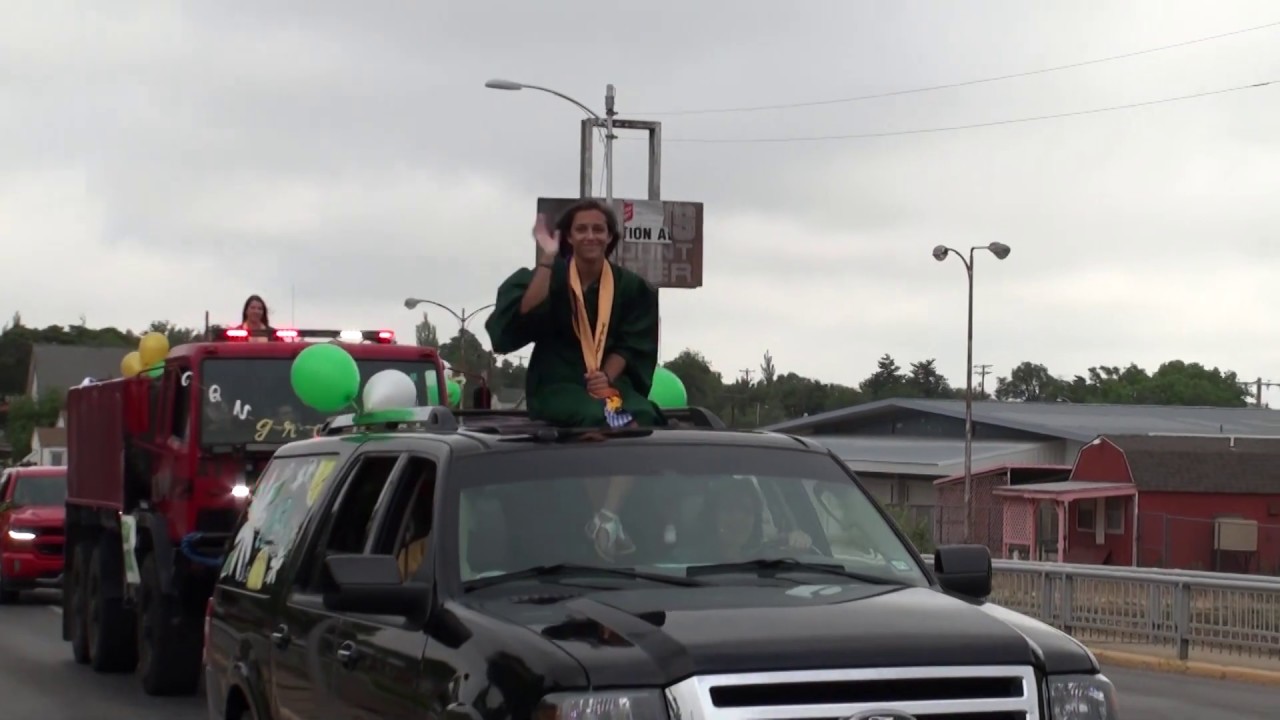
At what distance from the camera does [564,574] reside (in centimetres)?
536

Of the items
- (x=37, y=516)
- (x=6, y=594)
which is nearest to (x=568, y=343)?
(x=37, y=516)

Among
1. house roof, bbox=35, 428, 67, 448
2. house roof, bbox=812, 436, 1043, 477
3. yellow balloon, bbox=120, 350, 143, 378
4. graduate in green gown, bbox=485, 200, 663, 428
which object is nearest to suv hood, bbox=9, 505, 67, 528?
yellow balloon, bbox=120, 350, 143, 378

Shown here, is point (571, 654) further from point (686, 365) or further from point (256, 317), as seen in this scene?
point (686, 365)

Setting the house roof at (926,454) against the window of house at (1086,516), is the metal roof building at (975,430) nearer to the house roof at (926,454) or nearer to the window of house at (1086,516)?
the house roof at (926,454)

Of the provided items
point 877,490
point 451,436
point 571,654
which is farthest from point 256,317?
point 877,490

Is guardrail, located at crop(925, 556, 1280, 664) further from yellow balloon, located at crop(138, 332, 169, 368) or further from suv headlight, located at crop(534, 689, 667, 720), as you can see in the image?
suv headlight, located at crop(534, 689, 667, 720)

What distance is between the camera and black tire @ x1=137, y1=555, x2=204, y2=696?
13.5 meters

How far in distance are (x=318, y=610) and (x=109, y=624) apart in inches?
390

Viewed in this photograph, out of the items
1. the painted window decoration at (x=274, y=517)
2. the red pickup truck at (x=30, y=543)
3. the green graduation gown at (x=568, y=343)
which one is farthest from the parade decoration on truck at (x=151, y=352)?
the red pickup truck at (x=30, y=543)

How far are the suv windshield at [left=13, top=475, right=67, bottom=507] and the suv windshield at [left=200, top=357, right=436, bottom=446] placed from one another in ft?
38.7

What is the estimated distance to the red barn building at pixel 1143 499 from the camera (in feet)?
167

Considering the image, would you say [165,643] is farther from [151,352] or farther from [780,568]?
[780,568]

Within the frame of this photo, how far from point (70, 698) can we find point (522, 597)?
963 cm

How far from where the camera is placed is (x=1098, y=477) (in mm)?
54219
